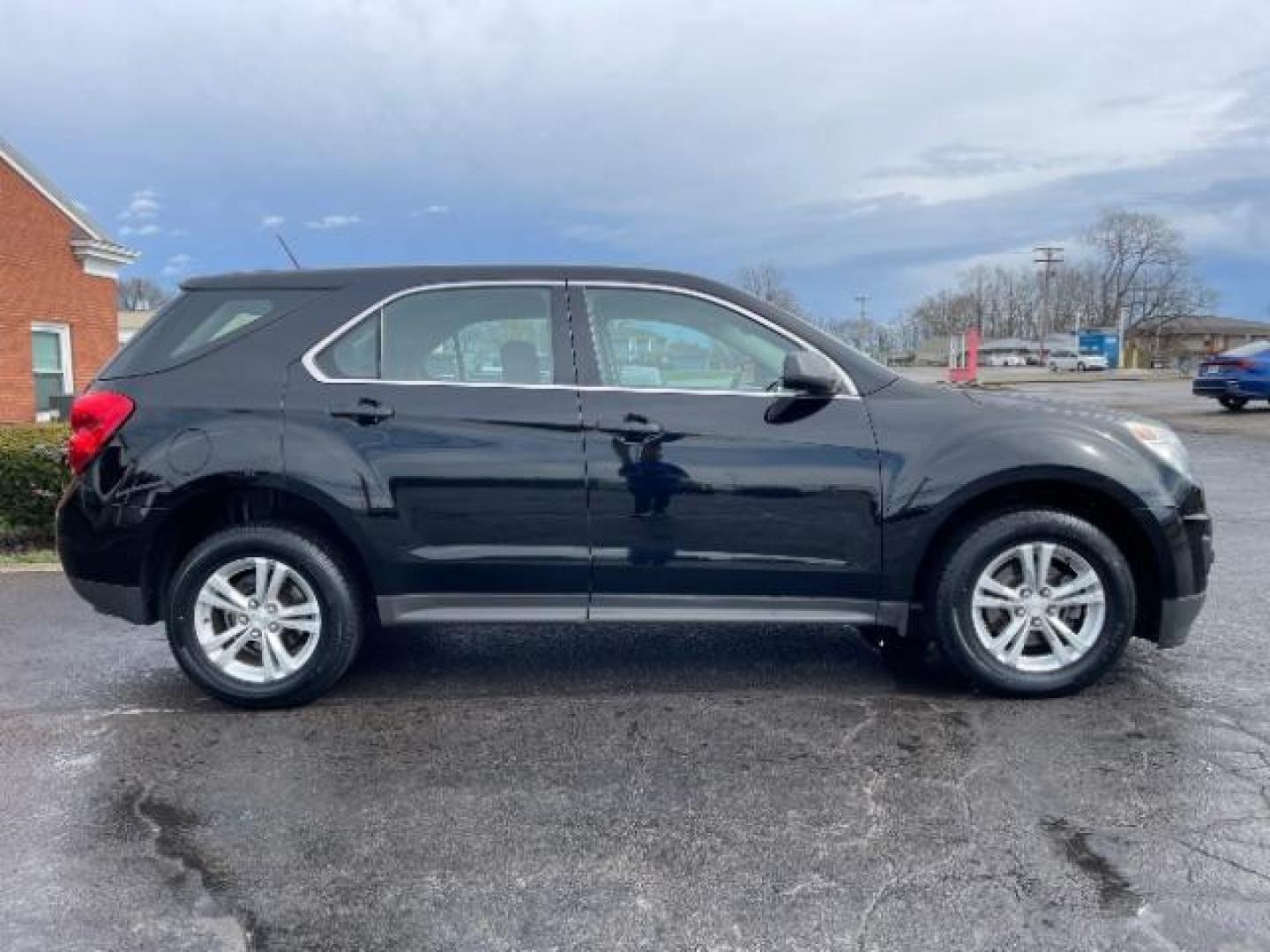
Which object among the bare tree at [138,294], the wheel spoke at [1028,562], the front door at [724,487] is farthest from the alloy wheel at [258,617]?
the bare tree at [138,294]

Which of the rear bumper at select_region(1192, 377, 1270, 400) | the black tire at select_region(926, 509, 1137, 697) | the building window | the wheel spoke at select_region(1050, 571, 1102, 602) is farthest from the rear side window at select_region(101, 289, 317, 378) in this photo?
the rear bumper at select_region(1192, 377, 1270, 400)

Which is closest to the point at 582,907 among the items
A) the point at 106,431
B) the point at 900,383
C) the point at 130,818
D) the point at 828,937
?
the point at 828,937

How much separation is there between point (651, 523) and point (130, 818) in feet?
6.92

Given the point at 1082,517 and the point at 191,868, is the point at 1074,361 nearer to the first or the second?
the point at 1082,517

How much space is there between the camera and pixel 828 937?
258cm

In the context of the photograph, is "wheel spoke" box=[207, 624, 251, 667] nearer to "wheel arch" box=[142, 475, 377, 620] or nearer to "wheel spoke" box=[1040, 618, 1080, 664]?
"wheel arch" box=[142, 475, 377, 620]

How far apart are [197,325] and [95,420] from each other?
1.85 feet

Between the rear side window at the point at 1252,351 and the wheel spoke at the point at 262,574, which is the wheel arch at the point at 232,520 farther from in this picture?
the rear side window at the point at 1252,351

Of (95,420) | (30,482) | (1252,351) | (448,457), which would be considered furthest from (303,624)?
(1252,351)

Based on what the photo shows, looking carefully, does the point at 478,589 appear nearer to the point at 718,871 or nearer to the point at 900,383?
the point at 718,871

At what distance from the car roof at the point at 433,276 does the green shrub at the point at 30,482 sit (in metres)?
3.72

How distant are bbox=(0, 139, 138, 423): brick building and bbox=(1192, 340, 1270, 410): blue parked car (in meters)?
22.8

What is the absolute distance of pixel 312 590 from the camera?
4.16 m

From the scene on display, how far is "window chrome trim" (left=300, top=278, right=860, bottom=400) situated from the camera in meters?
4.13
